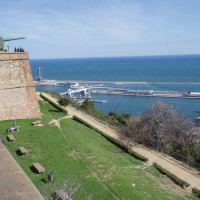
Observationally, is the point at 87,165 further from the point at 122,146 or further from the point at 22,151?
the point at 122,146

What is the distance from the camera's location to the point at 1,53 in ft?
78.0

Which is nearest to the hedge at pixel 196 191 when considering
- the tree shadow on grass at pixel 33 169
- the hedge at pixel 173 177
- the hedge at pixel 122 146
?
the hedge at pixel 173 177

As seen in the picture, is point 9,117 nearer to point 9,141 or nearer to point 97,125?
point 9,141

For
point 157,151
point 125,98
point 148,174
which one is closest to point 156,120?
point 157,151

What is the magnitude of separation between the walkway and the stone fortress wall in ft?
62.3

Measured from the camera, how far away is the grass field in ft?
48.1

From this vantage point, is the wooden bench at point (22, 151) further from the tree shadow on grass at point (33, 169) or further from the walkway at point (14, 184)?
the walkway at point (14, 184)

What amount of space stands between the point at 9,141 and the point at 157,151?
466 inches

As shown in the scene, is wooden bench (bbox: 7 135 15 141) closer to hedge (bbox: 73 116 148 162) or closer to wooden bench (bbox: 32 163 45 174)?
A: wooden bench (bbox: 32 163 45 174)

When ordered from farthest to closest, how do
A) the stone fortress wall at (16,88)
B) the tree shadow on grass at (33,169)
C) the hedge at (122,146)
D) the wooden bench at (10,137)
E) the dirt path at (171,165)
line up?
the stone fortress wall at (16,88), the hedge at (122,146), the dirt path at (171,165), the wooden bench at (10,137), the tree shadow on grass at (33,169)

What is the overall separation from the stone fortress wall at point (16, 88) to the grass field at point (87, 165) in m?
1.18

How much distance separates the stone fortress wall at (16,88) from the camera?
23.9 metres

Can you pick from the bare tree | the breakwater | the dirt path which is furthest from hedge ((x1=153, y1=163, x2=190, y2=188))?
the breakwater

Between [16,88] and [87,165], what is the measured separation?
10050 mm
